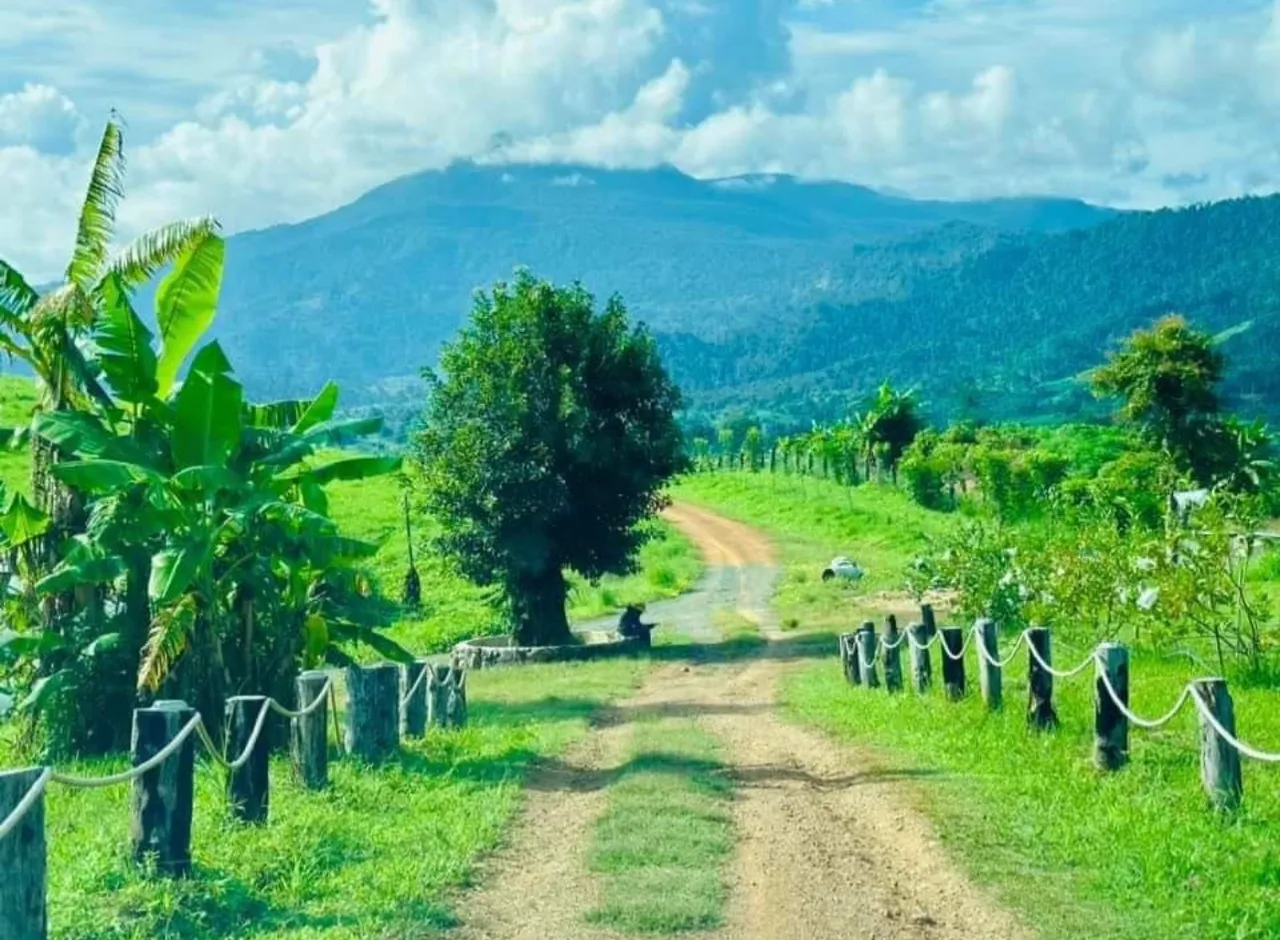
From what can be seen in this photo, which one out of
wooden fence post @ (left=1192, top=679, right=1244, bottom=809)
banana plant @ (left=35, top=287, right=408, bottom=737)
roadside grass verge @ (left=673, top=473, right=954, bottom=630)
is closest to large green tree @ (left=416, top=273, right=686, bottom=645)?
roadside grass verge @ (left=673, top=473, right=954, bottom=630)

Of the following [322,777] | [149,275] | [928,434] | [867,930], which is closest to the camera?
[867,930]

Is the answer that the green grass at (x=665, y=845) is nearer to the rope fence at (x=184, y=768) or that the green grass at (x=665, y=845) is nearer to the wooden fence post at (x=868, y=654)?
the rope fence at (x=184, y=768)

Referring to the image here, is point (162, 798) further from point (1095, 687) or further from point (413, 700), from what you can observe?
point (413, 700)

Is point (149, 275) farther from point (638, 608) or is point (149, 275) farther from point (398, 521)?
point (398, 521)

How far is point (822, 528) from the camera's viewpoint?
64.6 meters

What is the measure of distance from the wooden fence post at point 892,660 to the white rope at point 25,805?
14.4 meters

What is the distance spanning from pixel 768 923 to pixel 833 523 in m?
56.5

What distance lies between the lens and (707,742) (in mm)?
16000

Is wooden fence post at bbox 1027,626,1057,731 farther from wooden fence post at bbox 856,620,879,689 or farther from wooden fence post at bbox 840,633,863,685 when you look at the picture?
wooden fence post at bbox 840,633,863,685

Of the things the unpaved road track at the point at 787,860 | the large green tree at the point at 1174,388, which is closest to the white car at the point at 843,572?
the large green tree at the point at 1174,388

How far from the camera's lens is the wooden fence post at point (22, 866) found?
6.70 metres

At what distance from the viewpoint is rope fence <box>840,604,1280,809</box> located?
10.2 metres

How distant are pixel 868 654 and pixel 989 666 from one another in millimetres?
5464

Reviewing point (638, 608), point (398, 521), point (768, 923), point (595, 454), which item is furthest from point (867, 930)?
point (398, 521)
